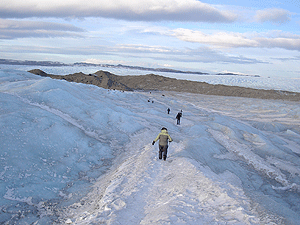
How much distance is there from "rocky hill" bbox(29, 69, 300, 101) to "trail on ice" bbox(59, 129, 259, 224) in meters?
61.8

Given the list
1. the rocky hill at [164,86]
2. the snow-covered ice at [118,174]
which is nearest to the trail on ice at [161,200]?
the snow-covered ice at [118,174]

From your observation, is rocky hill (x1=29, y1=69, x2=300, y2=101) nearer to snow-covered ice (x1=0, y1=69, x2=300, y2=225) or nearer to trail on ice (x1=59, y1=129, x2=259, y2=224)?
snow-covered ice (x1=0, y1=69, x2=300, y2=225)

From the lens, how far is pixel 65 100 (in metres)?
17.3

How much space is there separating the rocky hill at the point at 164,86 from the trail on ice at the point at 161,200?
203 ft

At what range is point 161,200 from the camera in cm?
673

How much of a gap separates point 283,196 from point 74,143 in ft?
38.9

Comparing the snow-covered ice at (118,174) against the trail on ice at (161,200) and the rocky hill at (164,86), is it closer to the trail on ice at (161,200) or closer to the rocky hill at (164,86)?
the trail on ice at (161,200)

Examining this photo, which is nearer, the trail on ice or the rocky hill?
the trail on ice

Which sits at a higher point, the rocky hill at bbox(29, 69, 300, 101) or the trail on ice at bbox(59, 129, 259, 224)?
the rocky hill at bbox(29, 69, 300, 101)

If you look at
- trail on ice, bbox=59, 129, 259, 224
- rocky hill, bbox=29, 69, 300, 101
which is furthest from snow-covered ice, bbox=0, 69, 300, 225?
rocky hill, bbox=29, 69, 300, 101

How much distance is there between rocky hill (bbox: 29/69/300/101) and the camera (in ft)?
246

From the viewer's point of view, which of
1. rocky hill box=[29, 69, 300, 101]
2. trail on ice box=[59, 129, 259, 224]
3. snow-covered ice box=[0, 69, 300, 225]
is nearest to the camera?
trail on ice box=[59, 129, 259, 224]

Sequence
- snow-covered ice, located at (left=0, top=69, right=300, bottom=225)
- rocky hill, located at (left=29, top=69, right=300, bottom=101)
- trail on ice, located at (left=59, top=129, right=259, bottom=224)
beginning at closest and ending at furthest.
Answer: trail on ice, located at (left=59, top=129, right=259, bottom=224)
snow-covered ice, located at (left=0, top=69, right=300, bottom=225)
rocky hill, located at (left=29, top=69, right=300, bottom=101)

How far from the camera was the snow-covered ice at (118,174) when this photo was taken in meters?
6.11
